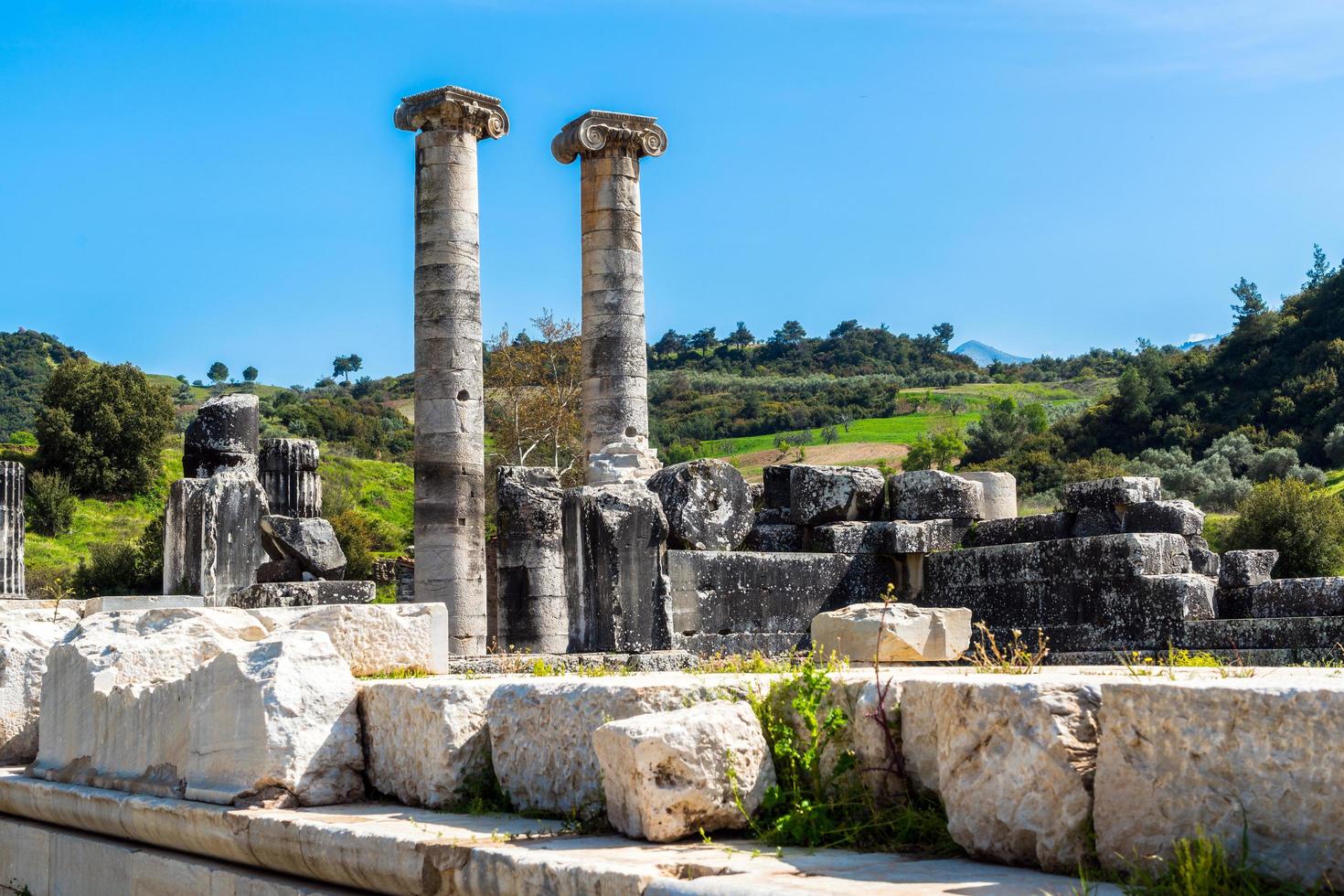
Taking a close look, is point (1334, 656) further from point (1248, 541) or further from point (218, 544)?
point (1248, 541)

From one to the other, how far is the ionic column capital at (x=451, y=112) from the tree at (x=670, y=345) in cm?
7089

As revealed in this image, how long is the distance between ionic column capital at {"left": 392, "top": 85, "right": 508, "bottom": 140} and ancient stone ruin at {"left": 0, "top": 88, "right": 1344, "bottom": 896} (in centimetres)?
535

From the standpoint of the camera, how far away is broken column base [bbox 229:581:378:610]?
47.8ft

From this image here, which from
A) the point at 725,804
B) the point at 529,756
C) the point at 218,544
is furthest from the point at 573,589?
the point at 725,804

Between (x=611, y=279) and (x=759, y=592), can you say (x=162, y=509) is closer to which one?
(x=611, y=279)

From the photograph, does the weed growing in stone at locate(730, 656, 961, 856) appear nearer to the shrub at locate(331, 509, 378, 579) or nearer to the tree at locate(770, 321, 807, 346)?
the shrub at locate(331, 509, 378, 579)

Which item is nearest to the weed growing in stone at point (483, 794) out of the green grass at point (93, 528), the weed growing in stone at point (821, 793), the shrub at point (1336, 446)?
the weed growing in stone at point (821, 793)

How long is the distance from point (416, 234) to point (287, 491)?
12.2ft

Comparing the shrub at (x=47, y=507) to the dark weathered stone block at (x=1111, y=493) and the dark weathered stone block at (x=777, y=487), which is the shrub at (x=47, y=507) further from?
the dark weathered stone block at (x=1111, y=493)

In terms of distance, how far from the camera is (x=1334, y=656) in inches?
382

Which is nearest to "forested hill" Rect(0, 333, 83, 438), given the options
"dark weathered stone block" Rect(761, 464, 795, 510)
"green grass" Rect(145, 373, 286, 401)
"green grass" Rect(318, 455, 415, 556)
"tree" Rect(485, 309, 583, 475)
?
"green grass" Rect(145, 373, 286, 401)

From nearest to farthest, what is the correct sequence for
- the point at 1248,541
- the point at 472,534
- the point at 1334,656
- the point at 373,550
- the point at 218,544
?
the point at 1334,656, the point at 218,544, the point at 472,534, the point at 1248,541, the point at 373,550

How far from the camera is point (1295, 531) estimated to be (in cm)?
2012

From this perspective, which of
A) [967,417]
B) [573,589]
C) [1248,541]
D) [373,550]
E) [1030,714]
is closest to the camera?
[1030,714]
